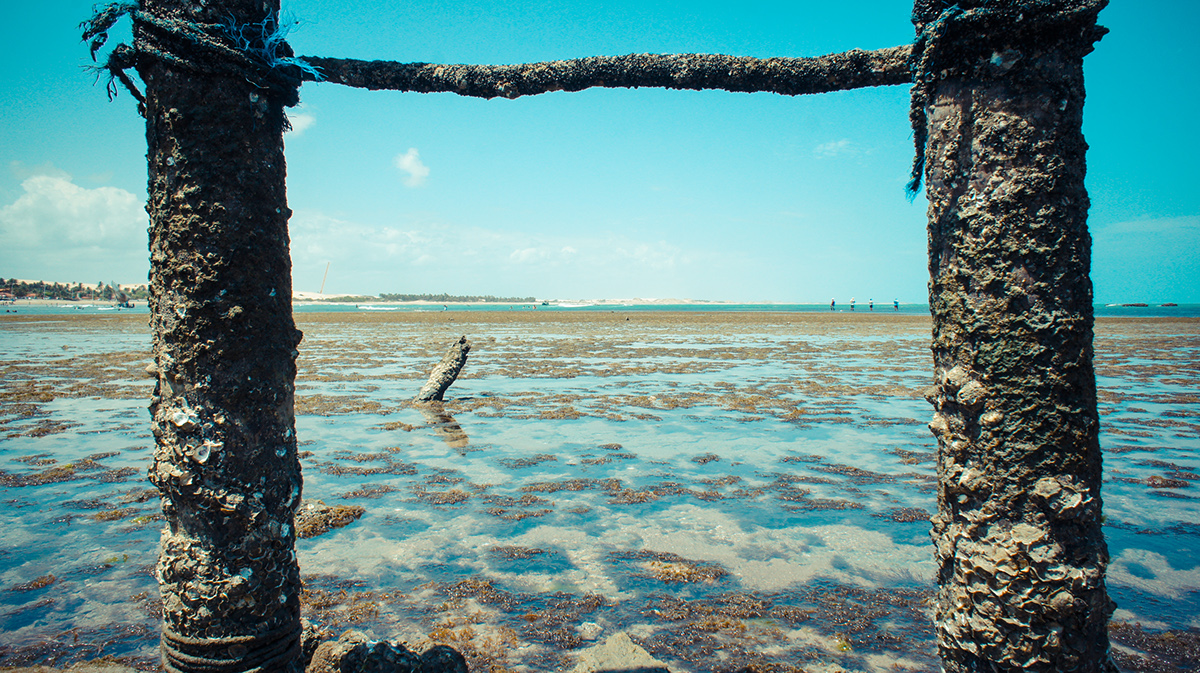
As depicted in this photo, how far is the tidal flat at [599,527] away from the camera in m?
3.88

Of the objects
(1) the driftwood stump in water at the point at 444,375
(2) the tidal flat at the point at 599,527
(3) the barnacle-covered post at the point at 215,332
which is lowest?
(2) the tidal flat at the point at 599,527

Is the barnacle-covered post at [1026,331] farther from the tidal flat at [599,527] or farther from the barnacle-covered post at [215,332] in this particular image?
the barnacle-covered post at [215,332]

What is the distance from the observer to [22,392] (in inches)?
510

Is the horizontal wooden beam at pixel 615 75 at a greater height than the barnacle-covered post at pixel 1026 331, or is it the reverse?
the horizontal wooden beam at pixel 615 75

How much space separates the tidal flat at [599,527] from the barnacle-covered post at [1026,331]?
2107 millimetres

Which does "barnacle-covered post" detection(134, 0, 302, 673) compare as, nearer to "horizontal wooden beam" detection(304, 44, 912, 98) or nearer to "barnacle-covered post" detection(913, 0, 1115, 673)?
"horizontal wooden beam" detection(304, 44, 912, 98)

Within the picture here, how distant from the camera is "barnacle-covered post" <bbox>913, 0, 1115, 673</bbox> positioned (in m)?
1.76

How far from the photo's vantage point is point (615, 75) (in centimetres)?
236

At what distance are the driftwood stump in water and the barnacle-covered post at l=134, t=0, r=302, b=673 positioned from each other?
10293 millimetres

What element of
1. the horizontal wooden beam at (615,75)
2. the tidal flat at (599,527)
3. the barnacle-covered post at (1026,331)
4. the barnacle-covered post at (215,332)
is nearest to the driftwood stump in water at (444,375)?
the tidal flat at (599,527)

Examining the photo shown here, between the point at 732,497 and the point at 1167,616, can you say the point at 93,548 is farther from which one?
the point at 1167,616

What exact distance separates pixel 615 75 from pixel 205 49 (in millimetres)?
1518

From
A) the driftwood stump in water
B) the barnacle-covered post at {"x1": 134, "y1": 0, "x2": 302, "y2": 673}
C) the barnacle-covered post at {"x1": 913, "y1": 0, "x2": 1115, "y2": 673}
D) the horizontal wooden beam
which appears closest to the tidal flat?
the driftwood stump in water

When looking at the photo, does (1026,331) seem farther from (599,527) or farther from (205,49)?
(599,527)
